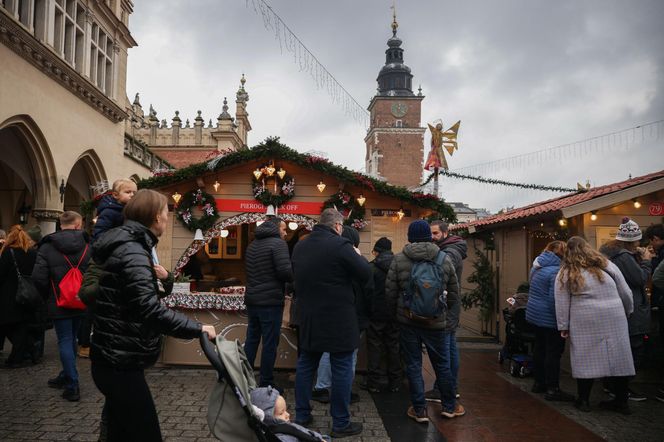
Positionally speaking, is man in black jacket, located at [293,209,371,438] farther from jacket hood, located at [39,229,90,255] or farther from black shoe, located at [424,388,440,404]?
jacket hood, located at [39,229,90,255]

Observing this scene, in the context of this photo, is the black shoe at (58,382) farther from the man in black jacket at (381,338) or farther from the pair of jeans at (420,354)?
the pair of jeans at (420,354)

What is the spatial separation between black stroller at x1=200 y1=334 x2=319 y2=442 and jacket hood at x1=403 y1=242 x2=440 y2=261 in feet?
7.36

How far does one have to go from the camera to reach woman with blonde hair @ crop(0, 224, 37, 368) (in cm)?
615

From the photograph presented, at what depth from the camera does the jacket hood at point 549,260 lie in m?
5.43

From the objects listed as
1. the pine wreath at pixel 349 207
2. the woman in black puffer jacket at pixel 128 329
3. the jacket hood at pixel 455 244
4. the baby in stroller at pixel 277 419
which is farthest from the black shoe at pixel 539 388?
the woman in black puffer jacket at pixel 128 329

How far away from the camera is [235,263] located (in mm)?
11164

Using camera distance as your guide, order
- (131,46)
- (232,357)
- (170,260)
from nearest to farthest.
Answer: (232,357), (170,260), (131,46)

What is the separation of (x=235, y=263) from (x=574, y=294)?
800 centimetres

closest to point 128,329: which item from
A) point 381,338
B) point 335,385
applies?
point 335,385

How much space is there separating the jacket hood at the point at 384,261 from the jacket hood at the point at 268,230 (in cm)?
121

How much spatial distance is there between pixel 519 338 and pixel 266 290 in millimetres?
3611

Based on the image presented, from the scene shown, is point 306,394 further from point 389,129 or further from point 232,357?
point 389,129

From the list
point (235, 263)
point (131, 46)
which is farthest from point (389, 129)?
point (235, 263)

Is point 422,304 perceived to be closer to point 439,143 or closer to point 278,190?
Result: point 278,190
